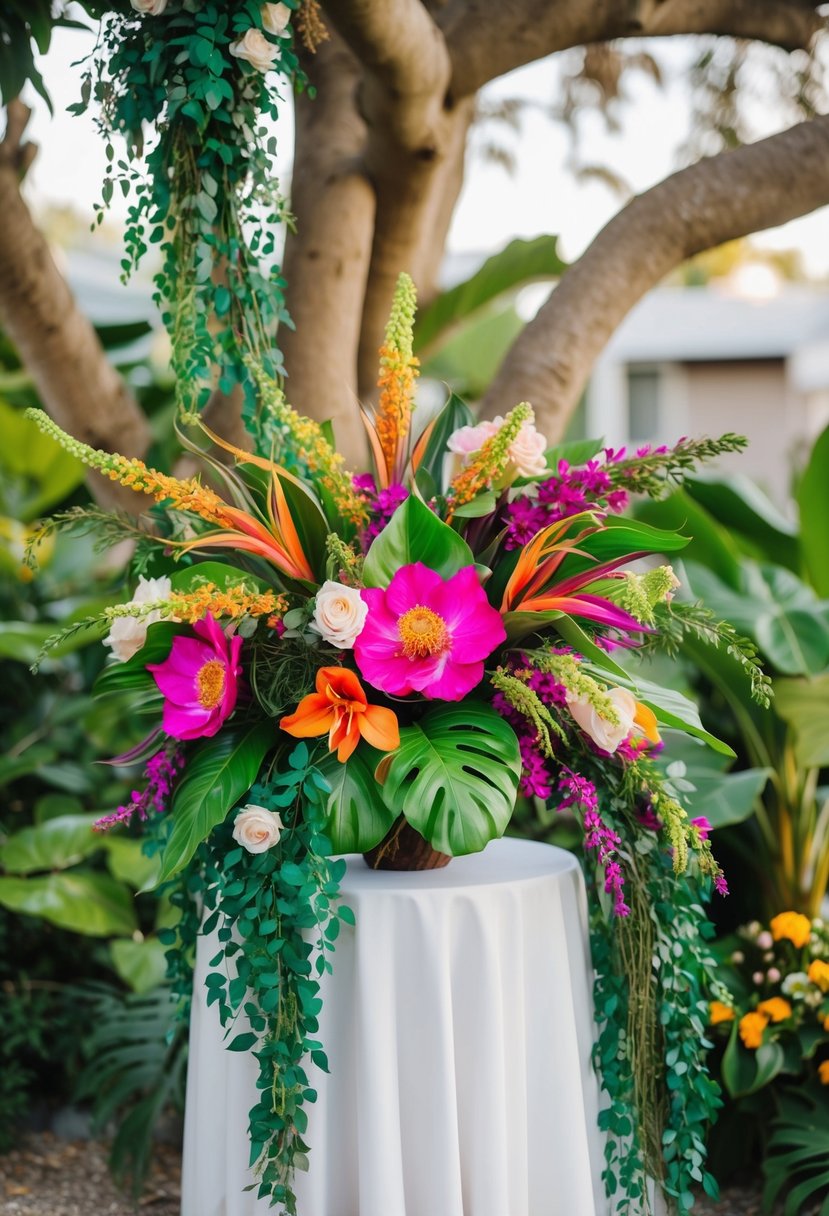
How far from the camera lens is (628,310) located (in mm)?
2566

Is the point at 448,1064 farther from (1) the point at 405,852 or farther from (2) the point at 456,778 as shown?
(2) the point at 456,778

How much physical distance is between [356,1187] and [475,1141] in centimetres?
21

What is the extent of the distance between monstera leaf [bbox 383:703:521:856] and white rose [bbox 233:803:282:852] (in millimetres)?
159

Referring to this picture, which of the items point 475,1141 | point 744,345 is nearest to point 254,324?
point 475,1141

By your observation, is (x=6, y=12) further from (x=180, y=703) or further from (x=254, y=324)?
(x=180, y=703)

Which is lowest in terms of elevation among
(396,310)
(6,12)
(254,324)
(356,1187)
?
(356,1187)

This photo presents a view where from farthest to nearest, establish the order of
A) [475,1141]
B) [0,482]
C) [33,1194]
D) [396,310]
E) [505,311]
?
[505,311] → [0,482] → [33,1194] → [396,310] → [475,1141]

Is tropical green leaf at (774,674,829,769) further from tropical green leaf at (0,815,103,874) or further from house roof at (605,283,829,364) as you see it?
house roof at (605,283,829,364)

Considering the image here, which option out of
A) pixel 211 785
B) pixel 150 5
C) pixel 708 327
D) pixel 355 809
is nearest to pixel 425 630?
pixel 355 809

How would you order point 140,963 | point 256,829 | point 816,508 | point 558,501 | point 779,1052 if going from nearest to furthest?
point 256,829 → point 558,501 → point 779,1052 → point 140,963 → point 816,508

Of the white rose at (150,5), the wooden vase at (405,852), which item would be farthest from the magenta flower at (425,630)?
the white rose at (150,5)

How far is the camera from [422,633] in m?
1.57

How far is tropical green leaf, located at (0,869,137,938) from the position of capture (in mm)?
2670

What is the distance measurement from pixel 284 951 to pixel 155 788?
363 millimetres
